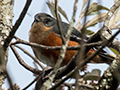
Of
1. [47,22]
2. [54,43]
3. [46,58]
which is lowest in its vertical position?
[46,58]

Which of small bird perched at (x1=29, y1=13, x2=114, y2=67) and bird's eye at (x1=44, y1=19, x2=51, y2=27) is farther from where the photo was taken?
bird's eye at (x1=44, y1=19, x2=51, y2=27)

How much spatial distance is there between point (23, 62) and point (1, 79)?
0.79 m

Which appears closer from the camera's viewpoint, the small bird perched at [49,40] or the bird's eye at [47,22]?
the small bird perched at [49,40]

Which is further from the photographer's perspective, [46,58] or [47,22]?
[47,22]

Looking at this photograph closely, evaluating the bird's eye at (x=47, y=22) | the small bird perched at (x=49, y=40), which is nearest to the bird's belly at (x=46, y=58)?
the small bird perched at (x=49, y=40)

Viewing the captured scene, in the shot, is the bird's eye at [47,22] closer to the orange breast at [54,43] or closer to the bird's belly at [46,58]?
the orange breast at [54,43]

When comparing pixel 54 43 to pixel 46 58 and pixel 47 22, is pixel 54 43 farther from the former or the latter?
pixel 47 22

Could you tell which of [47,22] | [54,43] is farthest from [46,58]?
[47,22]

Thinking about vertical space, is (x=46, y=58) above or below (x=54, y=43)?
below

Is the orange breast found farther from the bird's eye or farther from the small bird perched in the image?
the bird's eye

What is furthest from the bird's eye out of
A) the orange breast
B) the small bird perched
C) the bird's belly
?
the bird's belly

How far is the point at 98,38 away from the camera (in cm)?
214

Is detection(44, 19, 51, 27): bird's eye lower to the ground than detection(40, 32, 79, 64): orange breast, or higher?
higher

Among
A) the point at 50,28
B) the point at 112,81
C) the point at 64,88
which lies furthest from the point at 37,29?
the point at 112,81
